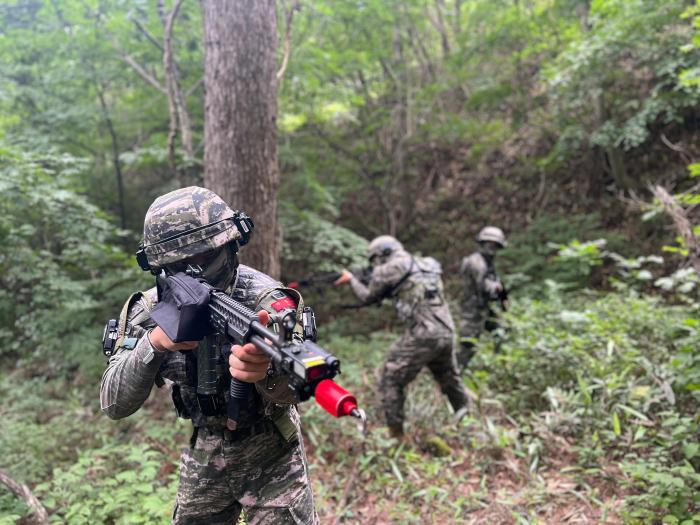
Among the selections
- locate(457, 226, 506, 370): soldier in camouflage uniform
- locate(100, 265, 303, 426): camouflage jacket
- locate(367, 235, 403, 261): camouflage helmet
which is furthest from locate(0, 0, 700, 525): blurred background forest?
locate(367, 235, 403, 261): camouflage helmet

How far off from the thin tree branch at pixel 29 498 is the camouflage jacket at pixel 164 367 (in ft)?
5.77

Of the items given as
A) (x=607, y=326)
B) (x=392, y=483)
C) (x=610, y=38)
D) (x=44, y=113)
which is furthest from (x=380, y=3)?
(x=392, y=483)

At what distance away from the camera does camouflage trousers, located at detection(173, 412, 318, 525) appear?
6.84 ft

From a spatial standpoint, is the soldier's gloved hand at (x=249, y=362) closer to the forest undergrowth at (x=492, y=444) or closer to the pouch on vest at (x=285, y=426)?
the pouch on vest at (x=285, y=426)

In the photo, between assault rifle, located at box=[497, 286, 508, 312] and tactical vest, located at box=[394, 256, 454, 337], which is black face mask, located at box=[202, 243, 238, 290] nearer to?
tactical vest, located at box=[394, 256, 454, 337]

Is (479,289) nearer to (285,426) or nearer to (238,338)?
(285,426)

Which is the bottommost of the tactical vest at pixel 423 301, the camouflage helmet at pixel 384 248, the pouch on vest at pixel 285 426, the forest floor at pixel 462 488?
the forest floor at pixel 462 488

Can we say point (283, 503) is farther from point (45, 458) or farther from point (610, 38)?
point (610, 38)

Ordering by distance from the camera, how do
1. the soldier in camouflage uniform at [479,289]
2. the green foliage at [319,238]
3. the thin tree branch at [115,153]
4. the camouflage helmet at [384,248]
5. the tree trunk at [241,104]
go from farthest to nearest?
the thin tree branch at [115,153]
the green foliage at [319,238]
the soldier in camouflage uniform at [479,289]
the camouflage helmet at [384,248]
the tree trunk at [241,104]

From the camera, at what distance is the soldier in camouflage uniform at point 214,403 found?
1.99 m

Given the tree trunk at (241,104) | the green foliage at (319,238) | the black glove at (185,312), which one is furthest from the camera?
the green foliage at (319,238)

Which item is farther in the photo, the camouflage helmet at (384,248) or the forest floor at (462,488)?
the camouflage helmet at (384,248)

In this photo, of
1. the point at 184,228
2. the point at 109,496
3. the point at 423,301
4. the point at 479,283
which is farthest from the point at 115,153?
the point at 184,228

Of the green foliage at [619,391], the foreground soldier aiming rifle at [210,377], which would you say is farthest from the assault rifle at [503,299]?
the foreground soldier aiming rifle at [210,377]
